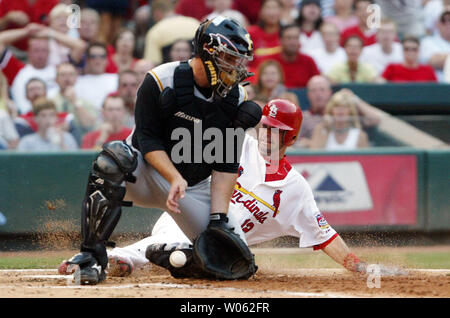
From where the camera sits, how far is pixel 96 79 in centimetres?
940

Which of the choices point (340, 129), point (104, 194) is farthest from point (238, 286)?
point (340, 129)

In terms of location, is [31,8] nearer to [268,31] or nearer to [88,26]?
[88,26]

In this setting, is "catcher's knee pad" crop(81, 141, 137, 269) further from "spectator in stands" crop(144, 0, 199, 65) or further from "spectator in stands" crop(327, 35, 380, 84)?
"spectator in stands" crop(327, 35, 380, 84)

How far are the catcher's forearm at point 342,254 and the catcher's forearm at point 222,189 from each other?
2.97 feet

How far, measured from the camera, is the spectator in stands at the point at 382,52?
10.4 metres

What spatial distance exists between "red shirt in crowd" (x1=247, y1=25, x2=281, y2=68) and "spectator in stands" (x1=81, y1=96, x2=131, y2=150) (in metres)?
2.49

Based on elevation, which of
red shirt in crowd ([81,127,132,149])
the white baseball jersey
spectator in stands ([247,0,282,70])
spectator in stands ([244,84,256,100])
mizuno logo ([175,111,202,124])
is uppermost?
spectator in stands ([247,0,282,70])

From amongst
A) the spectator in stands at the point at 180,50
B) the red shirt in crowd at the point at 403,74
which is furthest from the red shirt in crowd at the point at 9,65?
the red shirt in crowd at the point at 403,74

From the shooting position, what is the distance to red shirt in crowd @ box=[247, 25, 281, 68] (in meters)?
10.1

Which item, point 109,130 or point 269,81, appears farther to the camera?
point 269,81

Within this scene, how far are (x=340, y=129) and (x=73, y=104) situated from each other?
9.86 feet

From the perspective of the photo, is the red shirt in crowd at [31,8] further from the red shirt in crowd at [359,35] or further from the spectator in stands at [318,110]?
the red shirt in crowd at [359,35]

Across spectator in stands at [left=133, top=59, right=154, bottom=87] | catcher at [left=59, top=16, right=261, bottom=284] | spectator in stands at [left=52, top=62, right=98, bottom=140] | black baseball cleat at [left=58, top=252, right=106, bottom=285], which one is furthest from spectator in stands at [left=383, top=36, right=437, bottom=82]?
black baseball cleat at [left=58, top=252, right=106, bottom=285]

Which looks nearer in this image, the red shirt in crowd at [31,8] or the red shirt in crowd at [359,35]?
the red shirt in crowd at [31,8]
